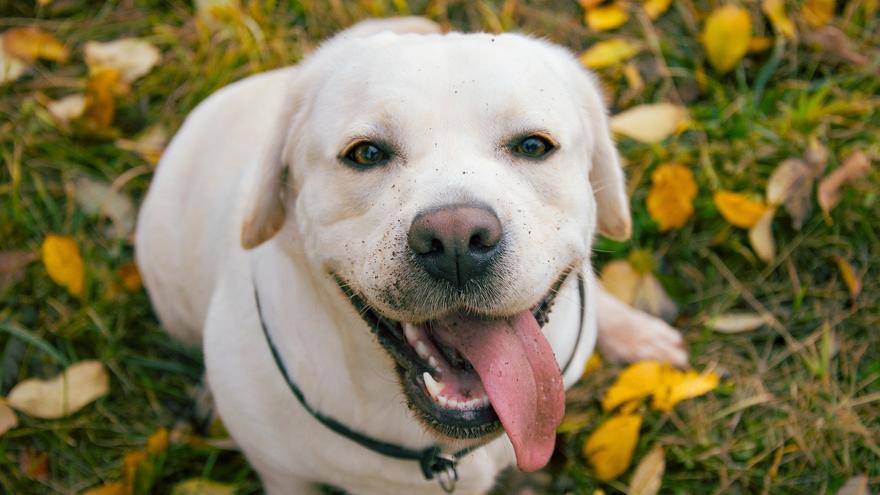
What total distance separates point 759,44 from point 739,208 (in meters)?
0.93

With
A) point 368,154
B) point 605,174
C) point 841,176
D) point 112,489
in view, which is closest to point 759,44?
point 841,176

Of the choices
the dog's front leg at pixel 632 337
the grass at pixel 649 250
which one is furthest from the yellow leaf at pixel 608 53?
the dog's front leg at pixel 632 337

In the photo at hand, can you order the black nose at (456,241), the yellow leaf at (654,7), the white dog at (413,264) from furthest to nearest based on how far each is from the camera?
1. the yellow leaf at (654,7)
2. the white dog at (413,264)
3. the black nose at (456,241)

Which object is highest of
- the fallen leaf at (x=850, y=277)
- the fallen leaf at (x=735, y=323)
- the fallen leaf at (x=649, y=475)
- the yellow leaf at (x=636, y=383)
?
the fallen leaf at (x=850, y=277)

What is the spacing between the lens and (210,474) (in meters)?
3.17

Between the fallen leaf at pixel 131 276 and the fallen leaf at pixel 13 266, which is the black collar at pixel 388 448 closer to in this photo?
the fallen leaf at pixel 131 276

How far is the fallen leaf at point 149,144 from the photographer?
12.6 ft

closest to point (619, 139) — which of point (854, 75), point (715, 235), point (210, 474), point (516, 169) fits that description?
point (715, 235)

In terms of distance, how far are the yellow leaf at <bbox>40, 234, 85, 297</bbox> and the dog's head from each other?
1.52 m

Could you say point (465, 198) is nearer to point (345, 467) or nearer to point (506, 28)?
point (345, 467)

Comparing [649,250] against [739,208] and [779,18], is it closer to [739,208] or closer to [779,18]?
[739,208]

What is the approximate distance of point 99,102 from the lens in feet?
12.7

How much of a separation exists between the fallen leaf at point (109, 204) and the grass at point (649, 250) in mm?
43

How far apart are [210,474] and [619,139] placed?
2090 mm
